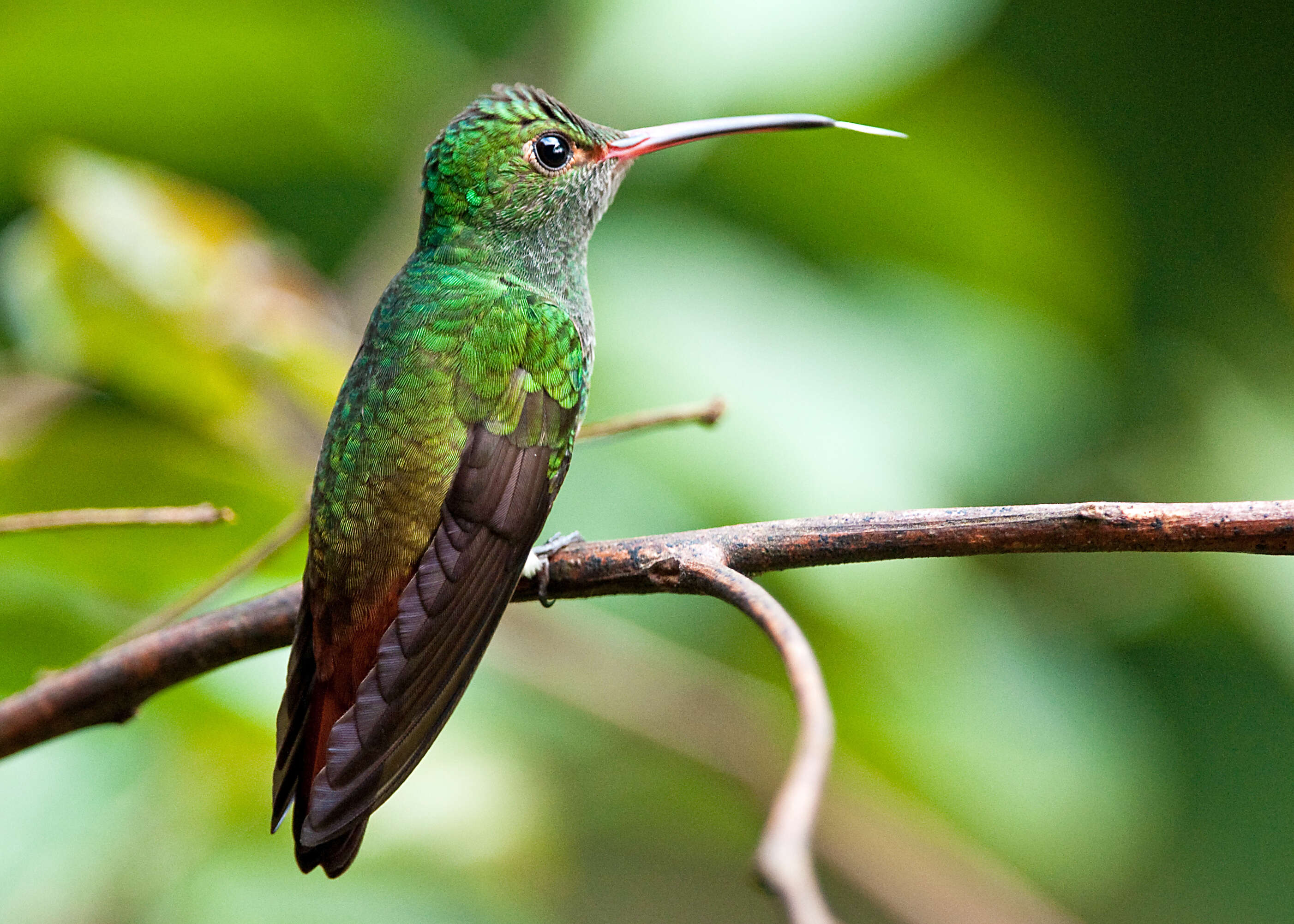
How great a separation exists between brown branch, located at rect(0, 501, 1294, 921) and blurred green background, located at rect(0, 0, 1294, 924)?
2.89 feet

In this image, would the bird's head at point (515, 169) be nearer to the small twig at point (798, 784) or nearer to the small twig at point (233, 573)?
the small twig at point (233, 573)

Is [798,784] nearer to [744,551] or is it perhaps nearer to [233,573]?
[744,551]

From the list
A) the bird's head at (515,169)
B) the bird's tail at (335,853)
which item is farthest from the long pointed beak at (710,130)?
the bird's tail at (335,853)

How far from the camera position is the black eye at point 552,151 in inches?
89.8

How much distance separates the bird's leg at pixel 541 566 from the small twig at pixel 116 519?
444 millimetres

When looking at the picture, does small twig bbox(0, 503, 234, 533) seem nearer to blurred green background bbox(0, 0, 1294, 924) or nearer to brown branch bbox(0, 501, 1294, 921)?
brown branch bbox(0, 501, 1294, 921)

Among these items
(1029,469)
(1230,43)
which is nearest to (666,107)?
(1029,469)

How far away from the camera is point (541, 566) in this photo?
68.5 inches

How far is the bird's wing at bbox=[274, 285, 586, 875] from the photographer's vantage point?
1.50 meters

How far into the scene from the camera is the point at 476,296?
2043 millimetres

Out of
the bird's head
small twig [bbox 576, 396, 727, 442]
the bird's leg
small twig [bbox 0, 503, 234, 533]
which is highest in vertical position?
the bird's head

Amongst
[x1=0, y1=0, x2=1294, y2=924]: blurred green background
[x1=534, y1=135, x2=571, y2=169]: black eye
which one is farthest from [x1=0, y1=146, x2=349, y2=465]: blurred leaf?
[x1=534, y1=135, x2=571, y2=169]: black eye

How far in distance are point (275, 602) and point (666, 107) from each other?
2695 millimetres

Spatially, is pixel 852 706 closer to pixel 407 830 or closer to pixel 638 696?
pixel 638 696
